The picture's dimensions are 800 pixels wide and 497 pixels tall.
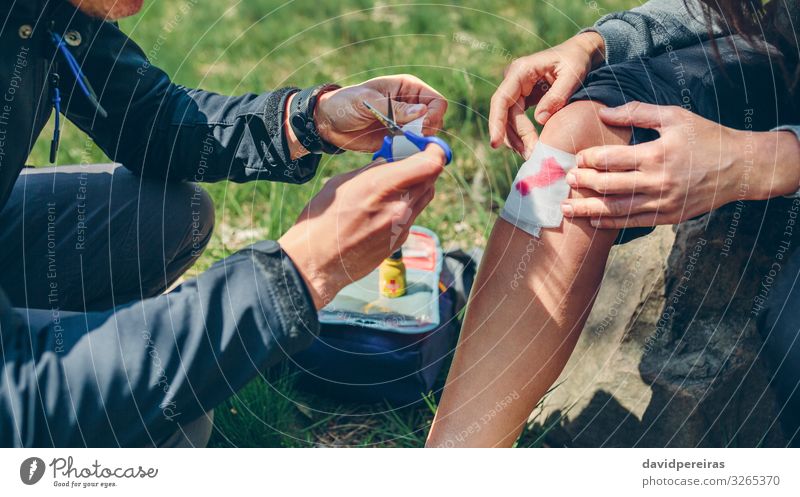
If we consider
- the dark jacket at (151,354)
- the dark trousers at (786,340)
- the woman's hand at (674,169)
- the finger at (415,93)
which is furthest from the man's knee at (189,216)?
the dark trousers at (786,340)

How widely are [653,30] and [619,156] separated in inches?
16.7

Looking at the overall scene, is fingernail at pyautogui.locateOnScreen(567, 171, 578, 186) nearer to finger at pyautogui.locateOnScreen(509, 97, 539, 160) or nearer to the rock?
finger at pyautogui.locateOnScreen(509, 97, 539, 160)

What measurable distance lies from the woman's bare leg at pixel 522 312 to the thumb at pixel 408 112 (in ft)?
0.73

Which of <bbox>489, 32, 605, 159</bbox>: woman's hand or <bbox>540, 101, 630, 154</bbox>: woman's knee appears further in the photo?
<bbox>489, 32, 605, 159</bbox>: woman's hand

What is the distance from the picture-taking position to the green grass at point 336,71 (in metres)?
1.92

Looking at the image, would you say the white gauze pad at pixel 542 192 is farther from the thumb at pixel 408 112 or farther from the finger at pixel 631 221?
the thumb at pixel 408 112

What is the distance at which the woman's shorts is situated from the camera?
4.90 feet

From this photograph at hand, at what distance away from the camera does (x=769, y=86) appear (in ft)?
5.22

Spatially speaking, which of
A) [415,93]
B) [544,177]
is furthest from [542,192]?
[415,93]

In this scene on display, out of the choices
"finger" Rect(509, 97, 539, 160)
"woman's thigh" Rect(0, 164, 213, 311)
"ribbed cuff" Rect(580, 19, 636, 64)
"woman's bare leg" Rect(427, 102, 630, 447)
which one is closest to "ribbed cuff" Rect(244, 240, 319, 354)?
"woman's bare leg" Rect(427, 102, 630, 447)

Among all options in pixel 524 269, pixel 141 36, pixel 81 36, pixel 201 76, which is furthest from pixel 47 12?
pixel 141 36

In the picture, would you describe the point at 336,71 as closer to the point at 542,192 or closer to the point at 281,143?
the point at 281,143

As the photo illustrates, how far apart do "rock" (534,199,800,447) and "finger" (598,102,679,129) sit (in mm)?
345

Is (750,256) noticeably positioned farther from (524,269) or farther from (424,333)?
(424,333)
